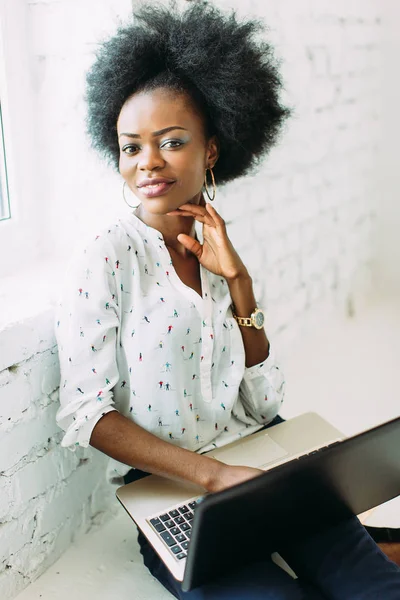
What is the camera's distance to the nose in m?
1.23

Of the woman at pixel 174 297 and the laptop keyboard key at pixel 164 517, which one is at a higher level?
the woman at pixel 174 297

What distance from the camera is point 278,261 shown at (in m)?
2.40

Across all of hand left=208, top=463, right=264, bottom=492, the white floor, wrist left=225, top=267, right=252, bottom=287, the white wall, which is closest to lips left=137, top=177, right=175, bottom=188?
wrist left=225, top=267, right=252, bottom=287

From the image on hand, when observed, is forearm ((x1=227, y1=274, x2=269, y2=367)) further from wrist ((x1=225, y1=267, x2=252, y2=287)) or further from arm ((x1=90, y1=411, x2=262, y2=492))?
arm ((x1=90, y1=411, x2=262, y2=492))

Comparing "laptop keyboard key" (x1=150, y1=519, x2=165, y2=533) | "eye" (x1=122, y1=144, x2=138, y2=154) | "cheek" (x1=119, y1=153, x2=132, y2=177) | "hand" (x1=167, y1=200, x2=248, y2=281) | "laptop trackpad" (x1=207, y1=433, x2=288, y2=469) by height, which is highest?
"eye" (x1=122, y1=144, x2=138, y2=154)

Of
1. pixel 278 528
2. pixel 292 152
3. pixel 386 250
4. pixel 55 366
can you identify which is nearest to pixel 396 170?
pixel 386 250

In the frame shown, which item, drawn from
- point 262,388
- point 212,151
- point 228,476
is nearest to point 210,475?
point 228,476

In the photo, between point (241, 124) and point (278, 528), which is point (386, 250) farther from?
point (278, 528)

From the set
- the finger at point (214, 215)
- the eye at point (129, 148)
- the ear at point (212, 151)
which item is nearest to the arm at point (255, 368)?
the finger at point (214, 215)

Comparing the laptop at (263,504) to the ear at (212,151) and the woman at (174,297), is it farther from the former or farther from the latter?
the ear at (212,151)

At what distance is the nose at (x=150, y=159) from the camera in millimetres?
1232

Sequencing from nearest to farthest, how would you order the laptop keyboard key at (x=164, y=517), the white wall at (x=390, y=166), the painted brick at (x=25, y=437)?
the laptop keyboard key at (x=164, y=517)
the painted brick at (x=25, y=437)
the white wall at (x=390, y=166)

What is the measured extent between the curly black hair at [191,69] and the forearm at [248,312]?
0.90 feet

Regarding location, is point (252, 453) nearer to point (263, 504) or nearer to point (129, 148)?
point (263, 504)
